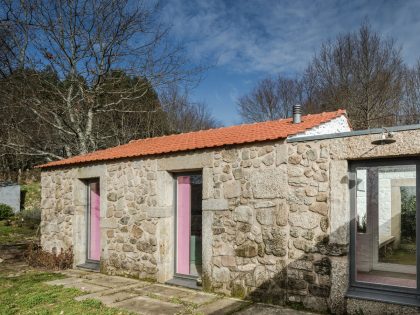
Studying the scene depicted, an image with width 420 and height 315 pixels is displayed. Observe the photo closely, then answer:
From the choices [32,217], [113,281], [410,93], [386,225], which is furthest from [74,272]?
[410,93]

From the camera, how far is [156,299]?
595cm

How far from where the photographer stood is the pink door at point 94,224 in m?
9.03

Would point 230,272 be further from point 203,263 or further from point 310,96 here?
point 310,96

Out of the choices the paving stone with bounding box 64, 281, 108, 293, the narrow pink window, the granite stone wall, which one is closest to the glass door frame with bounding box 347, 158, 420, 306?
the granite stone wall

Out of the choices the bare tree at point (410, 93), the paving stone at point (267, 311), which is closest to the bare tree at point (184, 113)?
the bare tree at point (410, 93)

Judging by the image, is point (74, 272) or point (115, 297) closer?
point (115, 297)

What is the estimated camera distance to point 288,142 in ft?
18.5

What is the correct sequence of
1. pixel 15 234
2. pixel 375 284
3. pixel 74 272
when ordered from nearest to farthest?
pixel 375 284 < pixel 74 272 < pixel 15 234

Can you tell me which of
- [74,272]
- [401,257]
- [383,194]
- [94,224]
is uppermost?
[383,194]

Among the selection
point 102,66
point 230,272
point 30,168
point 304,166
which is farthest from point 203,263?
point 30,168

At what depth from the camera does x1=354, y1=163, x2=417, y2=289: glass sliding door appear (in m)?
4.88

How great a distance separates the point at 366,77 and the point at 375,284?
15862mm

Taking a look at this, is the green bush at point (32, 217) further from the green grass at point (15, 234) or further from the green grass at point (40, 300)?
the green grass at point (40, 300)

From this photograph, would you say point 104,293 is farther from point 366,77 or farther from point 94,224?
point 366,77
